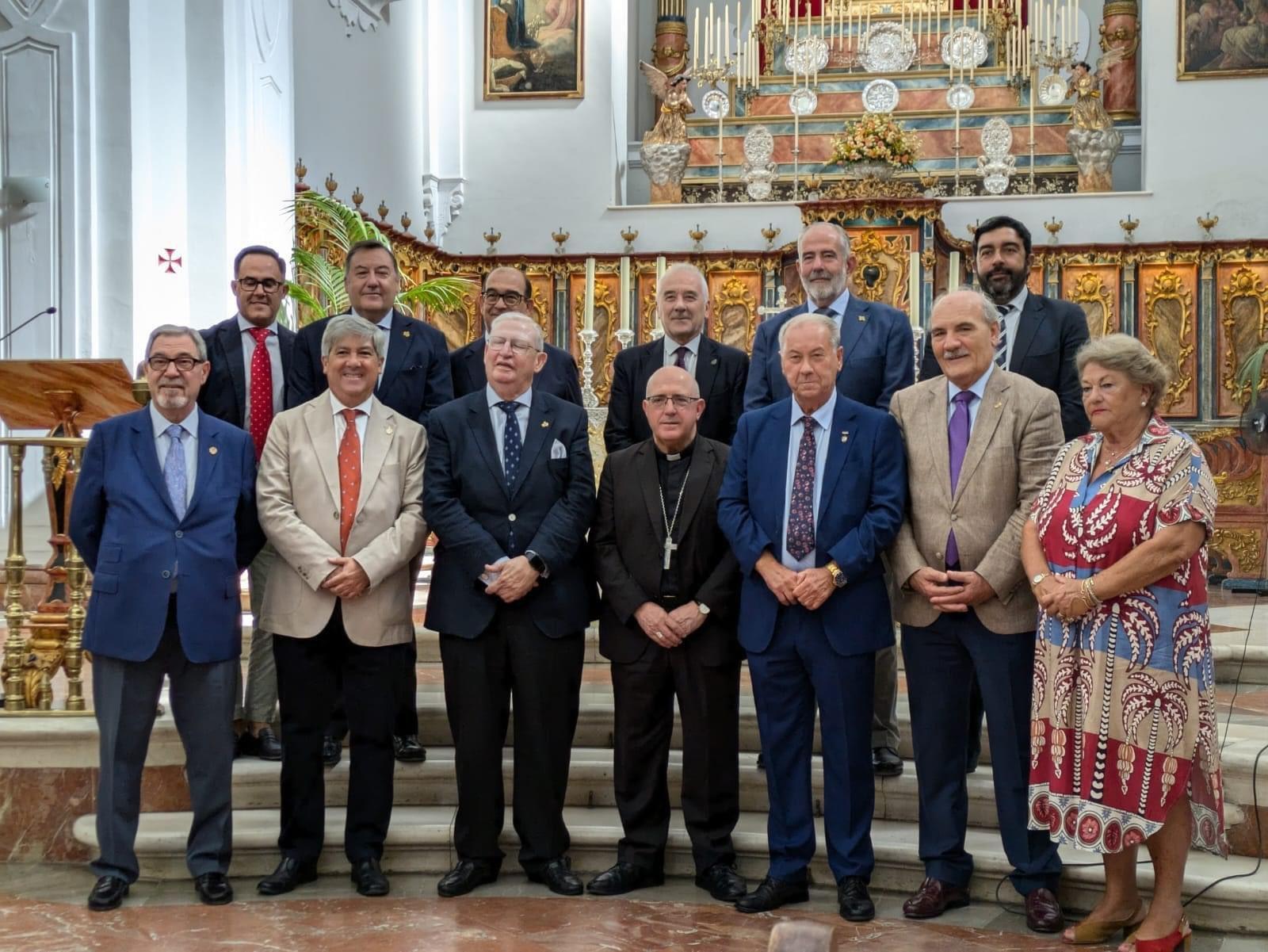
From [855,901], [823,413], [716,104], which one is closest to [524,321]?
[823,413]

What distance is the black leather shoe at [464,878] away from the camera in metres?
3.96

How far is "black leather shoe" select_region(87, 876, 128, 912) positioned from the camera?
388cm

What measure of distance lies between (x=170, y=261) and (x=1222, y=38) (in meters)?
8.48

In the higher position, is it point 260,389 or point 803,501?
point 260,389

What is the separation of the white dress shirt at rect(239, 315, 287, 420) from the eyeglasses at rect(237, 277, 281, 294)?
0.10 metres

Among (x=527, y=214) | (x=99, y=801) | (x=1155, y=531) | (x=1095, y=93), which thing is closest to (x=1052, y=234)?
(x=1095, y=93)

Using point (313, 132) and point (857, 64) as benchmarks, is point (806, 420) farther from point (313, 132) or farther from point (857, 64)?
point (857, 64)

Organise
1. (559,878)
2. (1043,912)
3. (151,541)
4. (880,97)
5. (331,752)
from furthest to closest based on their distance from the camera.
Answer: (880,97) → (331,752) → (559,878) → (151,541) → (1043,912)

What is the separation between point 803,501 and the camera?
389 centimetres

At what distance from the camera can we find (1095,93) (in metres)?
11.6

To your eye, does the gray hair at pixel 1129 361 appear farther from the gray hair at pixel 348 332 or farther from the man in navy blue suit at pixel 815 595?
the gray hair at pixel 348 332

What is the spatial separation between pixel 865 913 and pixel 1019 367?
1.61 metres

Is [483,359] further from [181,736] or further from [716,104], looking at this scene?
[716,104]

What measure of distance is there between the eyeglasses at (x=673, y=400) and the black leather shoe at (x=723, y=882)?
4.12 feet
